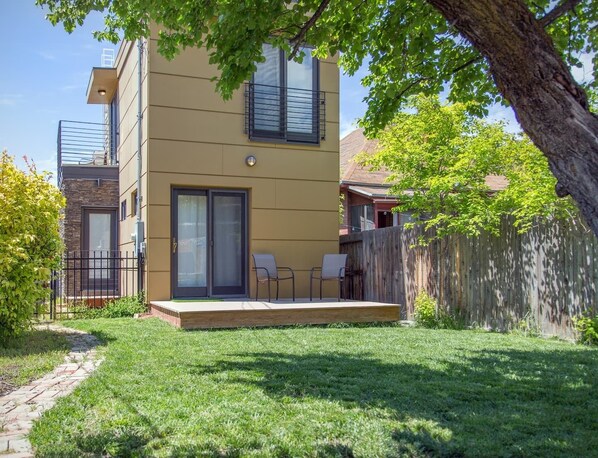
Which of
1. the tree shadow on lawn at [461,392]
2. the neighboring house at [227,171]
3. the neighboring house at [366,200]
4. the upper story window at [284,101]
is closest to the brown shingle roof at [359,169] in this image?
the neighboring house at [366,200]

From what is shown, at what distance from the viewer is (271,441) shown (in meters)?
3.29

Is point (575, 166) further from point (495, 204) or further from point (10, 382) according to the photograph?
point (495, 204)

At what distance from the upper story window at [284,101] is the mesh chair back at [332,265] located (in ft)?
8.06

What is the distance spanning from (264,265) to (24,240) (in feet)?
15.7

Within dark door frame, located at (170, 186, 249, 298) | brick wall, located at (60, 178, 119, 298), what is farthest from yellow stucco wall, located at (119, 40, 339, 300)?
brick wall, located at (60, 178, 119, 298)

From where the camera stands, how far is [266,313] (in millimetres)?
8727

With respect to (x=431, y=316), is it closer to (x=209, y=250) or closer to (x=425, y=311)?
(x=425, y=311)

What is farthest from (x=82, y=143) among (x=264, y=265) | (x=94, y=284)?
(x=264, y=265)

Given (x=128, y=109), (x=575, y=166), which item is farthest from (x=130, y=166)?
(x=575, y=166)

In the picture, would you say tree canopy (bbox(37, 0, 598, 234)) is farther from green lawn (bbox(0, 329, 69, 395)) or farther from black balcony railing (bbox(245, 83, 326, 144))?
black balcony railing (bbox(245, 83, 326, 144))

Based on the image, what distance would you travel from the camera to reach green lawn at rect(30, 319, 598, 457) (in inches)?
128

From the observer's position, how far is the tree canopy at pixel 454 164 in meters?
9.12

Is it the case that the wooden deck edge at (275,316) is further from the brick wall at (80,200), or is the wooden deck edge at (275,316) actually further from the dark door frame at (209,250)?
the brick wall at (80,200)

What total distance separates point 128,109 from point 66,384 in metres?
8.91
